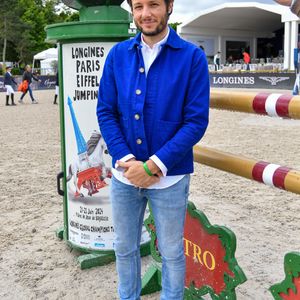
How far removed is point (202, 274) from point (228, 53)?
145ft

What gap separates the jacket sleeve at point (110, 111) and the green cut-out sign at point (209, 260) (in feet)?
2.39

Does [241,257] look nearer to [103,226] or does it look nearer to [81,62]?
[103,226]

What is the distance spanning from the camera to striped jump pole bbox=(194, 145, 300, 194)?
86.0 inches

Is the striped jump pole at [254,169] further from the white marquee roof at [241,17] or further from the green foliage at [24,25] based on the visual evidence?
the green foliage at [24,25]

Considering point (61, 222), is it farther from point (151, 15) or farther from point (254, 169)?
point (151, 15)

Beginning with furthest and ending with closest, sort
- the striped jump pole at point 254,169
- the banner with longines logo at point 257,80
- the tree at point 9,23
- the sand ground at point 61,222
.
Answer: the tree at point 9,23 < the banner with longines logo at point 257,80 < the sand ground at point 61,222 < the striped jump pole at point 254,169

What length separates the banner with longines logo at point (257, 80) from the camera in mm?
22586

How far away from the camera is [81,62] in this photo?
10.7 ft

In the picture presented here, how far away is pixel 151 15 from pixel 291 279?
4.46 feet

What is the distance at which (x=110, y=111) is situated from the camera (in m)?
2.25

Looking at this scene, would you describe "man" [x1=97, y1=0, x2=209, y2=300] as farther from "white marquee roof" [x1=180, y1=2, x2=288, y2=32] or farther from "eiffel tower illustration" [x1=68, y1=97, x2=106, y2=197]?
"white marquee roof" [x1=180, y1=2, x2=288, y2=32]

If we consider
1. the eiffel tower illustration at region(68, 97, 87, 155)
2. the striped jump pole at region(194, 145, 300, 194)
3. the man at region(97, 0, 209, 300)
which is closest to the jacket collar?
the man at region(97, 0, 209, 300)

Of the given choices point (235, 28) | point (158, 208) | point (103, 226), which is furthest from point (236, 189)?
point (235, 28)

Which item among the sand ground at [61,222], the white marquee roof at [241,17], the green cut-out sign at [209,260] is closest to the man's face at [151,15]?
the green cut-out sign at [209,260]
